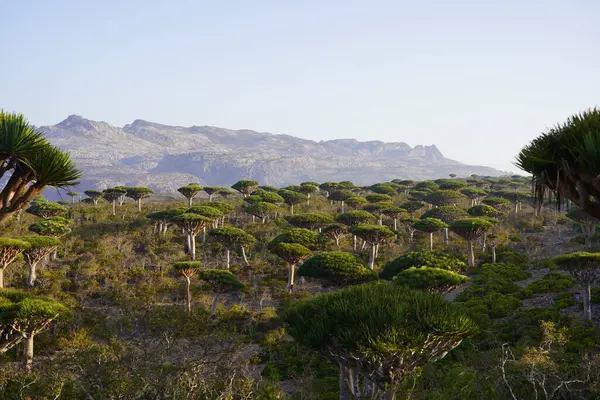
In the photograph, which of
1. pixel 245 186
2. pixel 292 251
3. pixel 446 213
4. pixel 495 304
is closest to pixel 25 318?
pixel 292 251

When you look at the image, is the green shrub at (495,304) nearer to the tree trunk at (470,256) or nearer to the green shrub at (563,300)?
the green shrub at (563,300)

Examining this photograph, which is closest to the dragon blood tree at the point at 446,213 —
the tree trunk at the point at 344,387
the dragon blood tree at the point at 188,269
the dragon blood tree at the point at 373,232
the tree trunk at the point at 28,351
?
the dragon blood tree at the point at 373,232

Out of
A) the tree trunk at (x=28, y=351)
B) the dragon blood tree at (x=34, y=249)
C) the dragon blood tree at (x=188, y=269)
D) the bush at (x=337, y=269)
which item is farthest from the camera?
the dragon blood tree at (x=34, y=249)

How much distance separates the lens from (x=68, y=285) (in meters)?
30.1

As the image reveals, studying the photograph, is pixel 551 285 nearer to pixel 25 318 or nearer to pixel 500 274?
pixel 500 274

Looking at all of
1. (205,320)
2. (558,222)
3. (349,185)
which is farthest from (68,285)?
(558,222)

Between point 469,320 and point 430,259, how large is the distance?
16227 mm

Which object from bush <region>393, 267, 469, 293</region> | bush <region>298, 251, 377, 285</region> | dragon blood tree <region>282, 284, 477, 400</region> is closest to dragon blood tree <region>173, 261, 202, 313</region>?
bush <region>298, 251, 377, 285</region>

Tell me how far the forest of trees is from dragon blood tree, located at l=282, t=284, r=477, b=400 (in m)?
0.05

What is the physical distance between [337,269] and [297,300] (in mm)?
3263

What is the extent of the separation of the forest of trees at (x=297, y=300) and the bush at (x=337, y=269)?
0.33 feet

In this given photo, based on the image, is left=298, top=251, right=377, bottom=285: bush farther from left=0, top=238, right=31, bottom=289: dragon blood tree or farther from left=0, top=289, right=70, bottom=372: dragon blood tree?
left=0, top=238, right=31, bottom=289: dragon blood tree

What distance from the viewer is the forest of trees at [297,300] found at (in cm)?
1020

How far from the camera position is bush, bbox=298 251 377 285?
82.0ft
